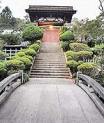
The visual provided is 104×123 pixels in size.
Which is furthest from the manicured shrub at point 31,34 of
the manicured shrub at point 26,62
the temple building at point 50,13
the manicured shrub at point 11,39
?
the temple building at point 50,13

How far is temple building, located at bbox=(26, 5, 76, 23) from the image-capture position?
55.9 metres

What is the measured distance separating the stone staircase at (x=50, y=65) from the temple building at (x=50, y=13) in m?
20.6

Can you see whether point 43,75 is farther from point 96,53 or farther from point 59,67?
point 96,53

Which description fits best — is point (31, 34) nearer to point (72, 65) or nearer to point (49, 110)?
point (72, 65)

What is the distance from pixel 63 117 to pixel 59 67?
61.9 feet

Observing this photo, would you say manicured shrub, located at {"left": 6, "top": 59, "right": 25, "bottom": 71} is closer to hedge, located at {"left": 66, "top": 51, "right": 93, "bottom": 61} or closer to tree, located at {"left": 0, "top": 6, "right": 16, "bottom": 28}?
hedge, located at {"left": 66, "top": 51, "right": 93, "bottom": 61}

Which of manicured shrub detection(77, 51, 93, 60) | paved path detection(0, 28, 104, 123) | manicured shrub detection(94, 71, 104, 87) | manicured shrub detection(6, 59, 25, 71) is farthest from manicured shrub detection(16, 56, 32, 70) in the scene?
paved path detection(0, 28, 104, 123)

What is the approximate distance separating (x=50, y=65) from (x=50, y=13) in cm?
2839

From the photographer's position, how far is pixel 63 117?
30.5ft

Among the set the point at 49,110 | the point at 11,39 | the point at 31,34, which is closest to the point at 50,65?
the point at 11,39

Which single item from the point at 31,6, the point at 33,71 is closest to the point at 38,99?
the point at 33,71

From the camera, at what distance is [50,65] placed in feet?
94.3

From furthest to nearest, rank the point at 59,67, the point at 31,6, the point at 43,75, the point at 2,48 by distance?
the point at 31,6 → the point at 2,48 → the point at 59,67 → the point at 43,75

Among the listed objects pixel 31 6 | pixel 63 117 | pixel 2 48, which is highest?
pixel 31 6
